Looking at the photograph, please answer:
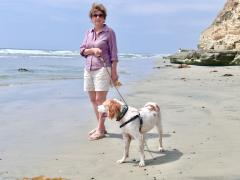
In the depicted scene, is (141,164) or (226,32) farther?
(226,32)

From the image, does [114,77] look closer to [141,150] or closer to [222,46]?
[141,150]

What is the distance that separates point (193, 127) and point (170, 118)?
0.93 m

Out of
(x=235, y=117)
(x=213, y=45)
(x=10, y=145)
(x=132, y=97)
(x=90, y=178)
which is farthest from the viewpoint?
(x=213, y=45)

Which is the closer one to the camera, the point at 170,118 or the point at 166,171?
the point at 166,171

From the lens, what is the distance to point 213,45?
40.4 m

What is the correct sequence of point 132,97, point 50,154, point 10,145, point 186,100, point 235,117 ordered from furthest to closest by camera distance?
point 132,97, point 186,100, point 235,117, point 10,145, point 50,154

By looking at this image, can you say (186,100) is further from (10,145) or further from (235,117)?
(10,145)

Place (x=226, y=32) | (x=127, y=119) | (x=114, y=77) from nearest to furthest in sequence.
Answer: (x=127, y=119)
(x=114, y=77)
(x=226, y=32)

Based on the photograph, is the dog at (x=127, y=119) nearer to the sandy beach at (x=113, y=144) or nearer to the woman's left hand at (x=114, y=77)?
the sandy beach at (x=113, y=144)

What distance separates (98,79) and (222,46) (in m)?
31.3

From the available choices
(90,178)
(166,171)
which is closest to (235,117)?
(166,171)

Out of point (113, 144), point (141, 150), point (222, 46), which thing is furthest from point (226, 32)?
point (141, 150)

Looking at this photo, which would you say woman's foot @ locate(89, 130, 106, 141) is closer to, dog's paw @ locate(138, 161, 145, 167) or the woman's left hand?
the woman's left hand

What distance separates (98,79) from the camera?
7.39 metres
